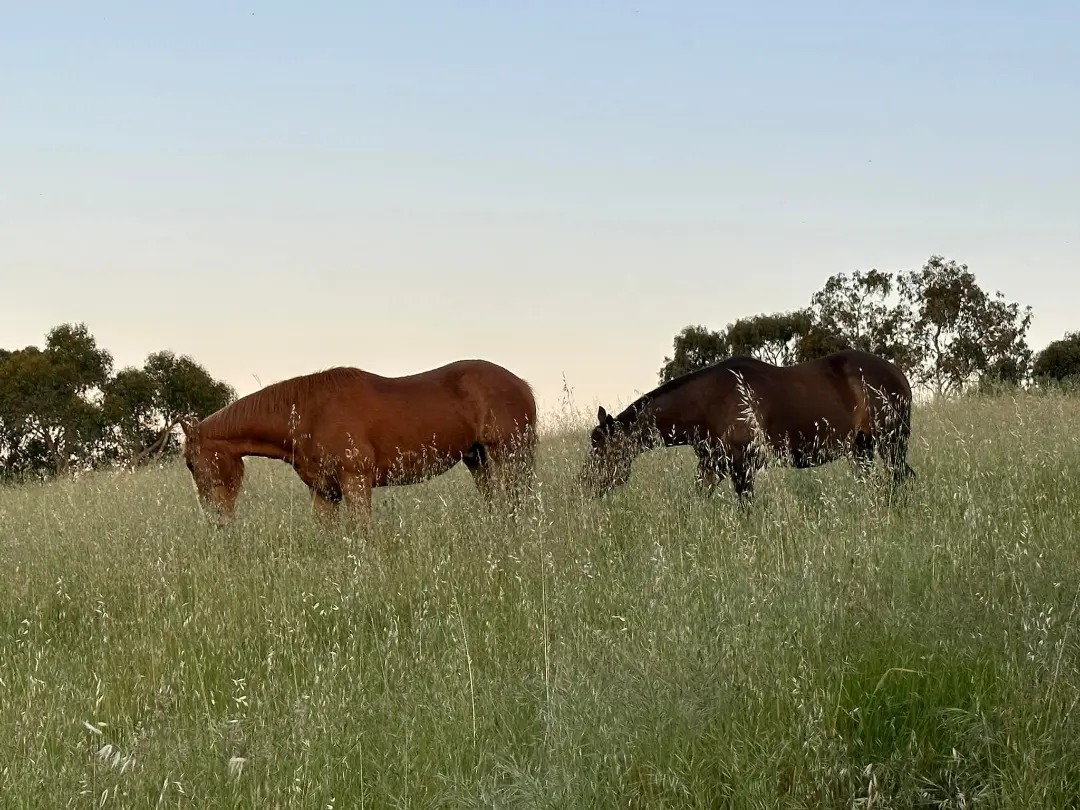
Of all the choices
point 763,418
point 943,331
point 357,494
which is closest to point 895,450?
point 763,418

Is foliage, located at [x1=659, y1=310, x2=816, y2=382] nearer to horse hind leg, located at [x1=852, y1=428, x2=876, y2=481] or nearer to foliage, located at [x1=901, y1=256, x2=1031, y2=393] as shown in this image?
foliage, located at [x1=901, y1=256, x2=1031, y2=393]

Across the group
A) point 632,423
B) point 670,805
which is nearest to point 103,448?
point 632,423

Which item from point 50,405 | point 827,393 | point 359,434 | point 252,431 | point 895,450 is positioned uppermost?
point 50,405

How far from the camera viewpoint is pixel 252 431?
884cm

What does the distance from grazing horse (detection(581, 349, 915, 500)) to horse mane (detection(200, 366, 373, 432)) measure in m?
2.71

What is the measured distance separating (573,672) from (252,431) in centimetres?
582

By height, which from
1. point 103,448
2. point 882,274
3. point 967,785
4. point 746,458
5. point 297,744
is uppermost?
point 882,274

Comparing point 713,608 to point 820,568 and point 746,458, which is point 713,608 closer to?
point 820,568

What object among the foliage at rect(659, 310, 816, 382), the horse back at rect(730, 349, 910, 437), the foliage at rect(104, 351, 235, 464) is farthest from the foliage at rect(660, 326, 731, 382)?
the horse back at rect(730, 349, 910, 437)

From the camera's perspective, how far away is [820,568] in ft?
14.9

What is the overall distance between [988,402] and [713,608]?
35.8 ft

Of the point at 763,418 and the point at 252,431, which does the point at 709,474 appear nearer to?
the point at 763,418

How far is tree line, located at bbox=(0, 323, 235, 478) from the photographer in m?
30.3

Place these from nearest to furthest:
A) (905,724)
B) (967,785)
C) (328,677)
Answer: (967,785) < (905,724) < (328,677)
